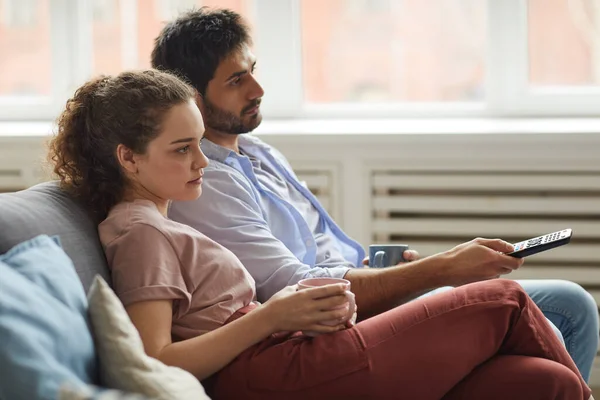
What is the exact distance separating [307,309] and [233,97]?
0.72m

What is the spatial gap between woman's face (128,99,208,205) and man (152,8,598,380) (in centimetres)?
18

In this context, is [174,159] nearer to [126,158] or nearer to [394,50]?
[126,158]

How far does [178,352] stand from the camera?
5.20ft

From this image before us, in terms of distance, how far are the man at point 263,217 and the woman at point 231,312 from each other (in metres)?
Answer: 0.19

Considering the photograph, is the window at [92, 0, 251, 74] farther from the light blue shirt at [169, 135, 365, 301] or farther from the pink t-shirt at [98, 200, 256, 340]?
the pink t-shirt at [98, 200, 256, 340]

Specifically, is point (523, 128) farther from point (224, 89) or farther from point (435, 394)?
point (435, 394)

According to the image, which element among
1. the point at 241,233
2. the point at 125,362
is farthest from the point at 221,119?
the point at 125,362

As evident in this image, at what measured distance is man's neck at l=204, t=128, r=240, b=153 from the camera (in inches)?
86.4

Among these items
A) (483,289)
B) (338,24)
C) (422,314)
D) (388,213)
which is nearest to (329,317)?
(422,314)

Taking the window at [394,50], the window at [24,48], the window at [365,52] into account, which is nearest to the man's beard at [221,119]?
the window at [365,52]

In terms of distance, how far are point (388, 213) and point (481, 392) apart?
152 centimetres

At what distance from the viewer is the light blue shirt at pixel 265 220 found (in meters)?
2.00

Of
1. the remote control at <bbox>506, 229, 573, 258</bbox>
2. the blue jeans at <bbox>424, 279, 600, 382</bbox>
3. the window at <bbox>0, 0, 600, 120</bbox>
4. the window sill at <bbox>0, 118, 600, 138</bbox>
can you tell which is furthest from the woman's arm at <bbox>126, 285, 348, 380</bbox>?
the window at <bbox>0, 0, 600, 120</bbox>

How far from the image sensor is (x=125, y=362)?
4.42 ft
